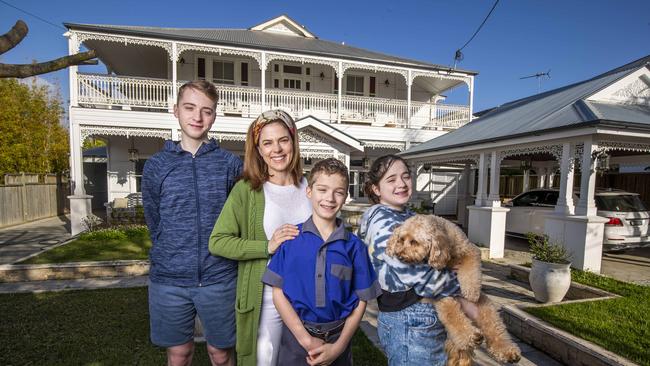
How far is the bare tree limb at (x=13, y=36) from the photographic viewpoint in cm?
211

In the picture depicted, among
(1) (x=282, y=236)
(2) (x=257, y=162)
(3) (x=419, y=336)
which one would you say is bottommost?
(3) (x=419, y=336)

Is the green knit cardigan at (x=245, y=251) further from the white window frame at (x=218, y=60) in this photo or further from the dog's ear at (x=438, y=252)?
the white window frame at (x=218, y=60)

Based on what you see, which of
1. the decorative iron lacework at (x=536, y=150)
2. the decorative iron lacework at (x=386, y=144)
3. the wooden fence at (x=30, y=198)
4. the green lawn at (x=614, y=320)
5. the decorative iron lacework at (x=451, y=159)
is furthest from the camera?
the decorative iron lacework at (x=386, y=144)

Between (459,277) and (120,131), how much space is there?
13081 millimetres

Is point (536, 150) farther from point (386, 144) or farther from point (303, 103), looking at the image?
point (303, 103)

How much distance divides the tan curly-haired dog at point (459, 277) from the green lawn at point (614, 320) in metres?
2.60

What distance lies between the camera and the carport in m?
6.13

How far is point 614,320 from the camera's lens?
3.84 m

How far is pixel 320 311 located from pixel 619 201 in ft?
29.8

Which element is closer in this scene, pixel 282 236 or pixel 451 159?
pixel 282 236

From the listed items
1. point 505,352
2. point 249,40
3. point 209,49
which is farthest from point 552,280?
point 249,40

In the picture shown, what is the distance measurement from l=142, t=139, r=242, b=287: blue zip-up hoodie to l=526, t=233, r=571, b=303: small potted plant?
491cm

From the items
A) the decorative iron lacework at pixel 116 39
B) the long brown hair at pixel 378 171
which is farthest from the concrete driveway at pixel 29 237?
the long brown hair at pixel 378 171

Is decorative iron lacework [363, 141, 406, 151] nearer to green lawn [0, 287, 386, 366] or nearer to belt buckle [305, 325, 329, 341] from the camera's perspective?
green lawn [0, 287, 386, 366]
